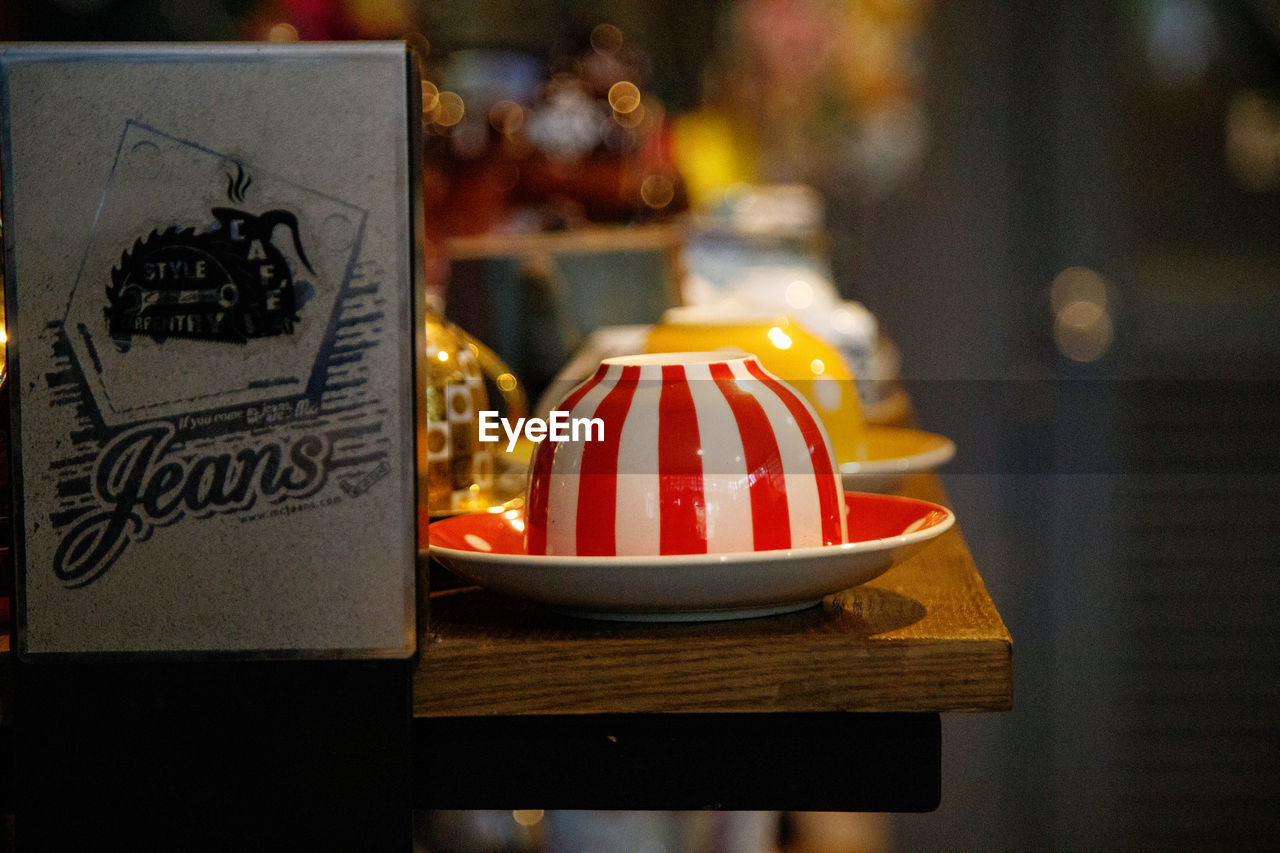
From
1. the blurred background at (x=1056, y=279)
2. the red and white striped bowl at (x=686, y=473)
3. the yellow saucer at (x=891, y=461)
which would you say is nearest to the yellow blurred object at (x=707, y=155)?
the blurred background at (x=1056, y=279)

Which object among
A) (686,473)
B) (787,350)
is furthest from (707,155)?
(686,473)

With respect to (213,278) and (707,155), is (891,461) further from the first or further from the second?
(707,155)

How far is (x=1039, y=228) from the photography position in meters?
3.73

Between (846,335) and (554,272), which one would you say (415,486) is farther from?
(554,272)

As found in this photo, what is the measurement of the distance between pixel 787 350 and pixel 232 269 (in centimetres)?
39

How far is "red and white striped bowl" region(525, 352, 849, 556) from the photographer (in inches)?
20.8

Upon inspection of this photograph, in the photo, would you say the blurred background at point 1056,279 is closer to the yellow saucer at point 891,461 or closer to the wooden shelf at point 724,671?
the yellow saucer at point 891,461

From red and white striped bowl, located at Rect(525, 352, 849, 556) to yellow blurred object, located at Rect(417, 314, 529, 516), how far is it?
11 cm

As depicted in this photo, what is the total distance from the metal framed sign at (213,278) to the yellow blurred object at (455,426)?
0.17m

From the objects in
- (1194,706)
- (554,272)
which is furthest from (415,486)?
(1194,706)

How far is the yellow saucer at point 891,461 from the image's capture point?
0.78 meters

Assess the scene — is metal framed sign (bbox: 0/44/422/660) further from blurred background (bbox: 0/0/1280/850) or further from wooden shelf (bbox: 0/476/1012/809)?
blurred background (bbox: 0/0/1280/850)

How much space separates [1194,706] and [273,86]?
9.69 ft

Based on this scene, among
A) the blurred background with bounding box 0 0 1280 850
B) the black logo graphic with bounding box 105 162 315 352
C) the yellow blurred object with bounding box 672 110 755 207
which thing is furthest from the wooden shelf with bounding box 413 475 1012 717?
the yellow blurred object with bounding box 672 110 755 207
